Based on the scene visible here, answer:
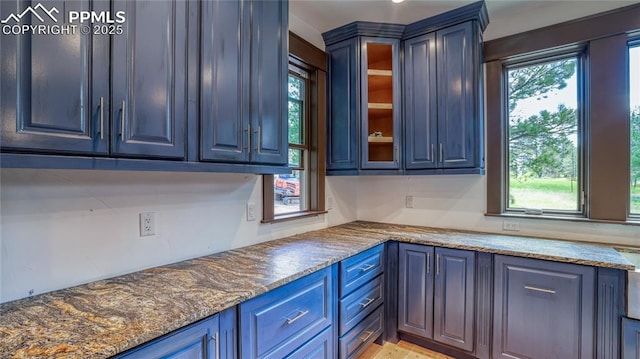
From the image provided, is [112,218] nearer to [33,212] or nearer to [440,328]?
[33,212]

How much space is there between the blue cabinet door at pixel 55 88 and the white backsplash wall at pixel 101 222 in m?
0.34

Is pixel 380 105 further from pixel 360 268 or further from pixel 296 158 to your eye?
pixel 360 268

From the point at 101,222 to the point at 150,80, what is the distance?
26.0 inches

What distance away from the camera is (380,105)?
99.8 inches

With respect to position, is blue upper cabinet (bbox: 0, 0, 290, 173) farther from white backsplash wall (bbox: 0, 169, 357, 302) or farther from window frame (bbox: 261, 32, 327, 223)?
window frame (bbox: 261, 32, 327, 223)

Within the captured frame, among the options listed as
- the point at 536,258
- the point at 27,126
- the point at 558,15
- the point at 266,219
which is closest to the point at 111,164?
the point at 27,126

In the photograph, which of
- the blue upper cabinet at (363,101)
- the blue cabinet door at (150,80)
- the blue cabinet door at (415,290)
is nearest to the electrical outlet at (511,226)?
the blue cabinet door at (415,290)

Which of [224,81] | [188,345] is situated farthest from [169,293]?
[224,81]

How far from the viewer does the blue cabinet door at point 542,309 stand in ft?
5.53

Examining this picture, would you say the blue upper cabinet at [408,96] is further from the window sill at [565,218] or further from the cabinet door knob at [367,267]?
the cabinet door knob at [367,267]

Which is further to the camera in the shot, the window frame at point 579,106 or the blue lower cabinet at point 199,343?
the window frame at point 579,106

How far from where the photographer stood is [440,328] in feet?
7.04

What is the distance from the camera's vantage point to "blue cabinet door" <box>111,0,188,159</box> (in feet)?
3.55

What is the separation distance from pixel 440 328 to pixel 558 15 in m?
2.43
